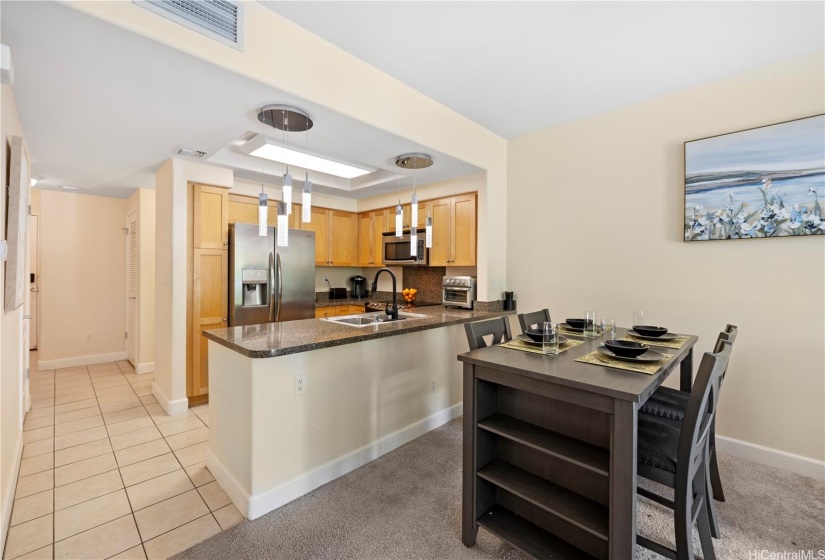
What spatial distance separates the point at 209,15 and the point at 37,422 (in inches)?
143

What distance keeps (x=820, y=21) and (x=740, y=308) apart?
1745mm

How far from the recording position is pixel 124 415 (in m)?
3.37

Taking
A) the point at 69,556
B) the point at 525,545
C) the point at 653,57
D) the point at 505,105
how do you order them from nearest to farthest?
the point at 525,545 → the point at 69,556 → the point at 653,57 → the point at 505,105

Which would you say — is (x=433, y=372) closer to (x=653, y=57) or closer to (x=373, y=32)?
(x=373, y=32)

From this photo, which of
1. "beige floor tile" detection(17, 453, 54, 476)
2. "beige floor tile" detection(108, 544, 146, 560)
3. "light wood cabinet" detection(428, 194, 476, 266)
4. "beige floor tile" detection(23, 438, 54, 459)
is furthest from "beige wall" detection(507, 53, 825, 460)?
"beige floor tile" detection(23, 438, 54, 459)

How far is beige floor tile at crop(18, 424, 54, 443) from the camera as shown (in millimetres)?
2851

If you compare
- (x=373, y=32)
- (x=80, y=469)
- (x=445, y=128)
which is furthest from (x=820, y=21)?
(x=80, y=469)

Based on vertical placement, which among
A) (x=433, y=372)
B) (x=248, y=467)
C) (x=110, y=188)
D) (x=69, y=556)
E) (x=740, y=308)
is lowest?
(x=69, y=556)

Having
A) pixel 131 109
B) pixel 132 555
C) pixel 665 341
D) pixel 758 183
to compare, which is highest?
pixel 131 109

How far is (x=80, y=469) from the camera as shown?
2453 mm

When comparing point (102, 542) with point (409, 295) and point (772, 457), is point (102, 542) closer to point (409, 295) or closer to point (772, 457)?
point (409, 295)

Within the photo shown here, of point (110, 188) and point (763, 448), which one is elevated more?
point (110, 188)

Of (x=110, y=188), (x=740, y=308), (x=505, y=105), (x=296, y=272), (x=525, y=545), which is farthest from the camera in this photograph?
(x=110, y=188)

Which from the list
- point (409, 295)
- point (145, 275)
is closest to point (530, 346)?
point (409, 295)
